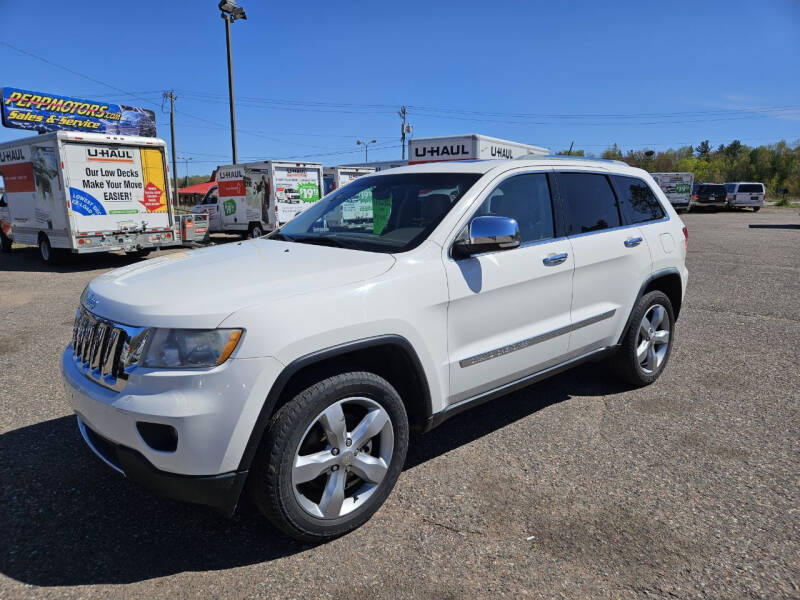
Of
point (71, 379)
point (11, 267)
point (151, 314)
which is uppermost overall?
point (151, 314)

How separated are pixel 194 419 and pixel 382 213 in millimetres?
1807

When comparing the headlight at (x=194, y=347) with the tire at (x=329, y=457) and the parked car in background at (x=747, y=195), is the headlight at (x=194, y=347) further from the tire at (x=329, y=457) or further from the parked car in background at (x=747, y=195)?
the parked car in background at (x=747, y=195)

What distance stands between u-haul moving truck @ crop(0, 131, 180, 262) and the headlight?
435 inches

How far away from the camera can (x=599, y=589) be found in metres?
2.30

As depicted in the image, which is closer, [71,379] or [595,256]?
[71,379]

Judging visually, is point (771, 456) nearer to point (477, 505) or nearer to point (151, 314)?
point (477, 505)

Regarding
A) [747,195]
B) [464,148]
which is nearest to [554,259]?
[464,148]

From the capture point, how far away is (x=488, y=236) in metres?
2.85

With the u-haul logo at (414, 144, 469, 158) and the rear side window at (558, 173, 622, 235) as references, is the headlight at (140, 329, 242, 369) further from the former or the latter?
the u-haul logo at (414, 144, 469, 158)

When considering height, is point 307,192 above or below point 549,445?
above

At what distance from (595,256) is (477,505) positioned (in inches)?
73.3

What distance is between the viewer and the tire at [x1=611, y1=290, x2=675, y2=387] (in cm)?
422

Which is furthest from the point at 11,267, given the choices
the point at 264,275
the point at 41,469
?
the point at 264,275

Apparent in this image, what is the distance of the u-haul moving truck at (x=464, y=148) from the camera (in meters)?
9.98
